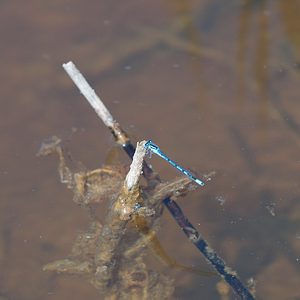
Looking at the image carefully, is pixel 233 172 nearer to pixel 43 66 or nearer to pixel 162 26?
pixel 162 26

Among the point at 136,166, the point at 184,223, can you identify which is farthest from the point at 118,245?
the point at 136,166

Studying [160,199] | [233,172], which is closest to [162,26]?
[233,172]

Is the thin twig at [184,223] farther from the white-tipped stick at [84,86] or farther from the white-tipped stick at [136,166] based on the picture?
the white-tipped stick at [136,166]

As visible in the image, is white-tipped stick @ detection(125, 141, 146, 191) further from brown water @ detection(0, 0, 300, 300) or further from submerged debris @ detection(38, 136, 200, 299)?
brown water @ detection(0, 0, 300, 300)

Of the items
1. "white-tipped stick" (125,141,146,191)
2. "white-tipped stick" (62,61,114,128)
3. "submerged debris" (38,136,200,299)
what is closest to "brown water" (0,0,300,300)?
"submerged debris" (38,136,200,299)

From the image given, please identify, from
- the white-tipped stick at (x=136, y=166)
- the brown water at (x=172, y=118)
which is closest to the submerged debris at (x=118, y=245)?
the brown water at (x=172, y=118)
